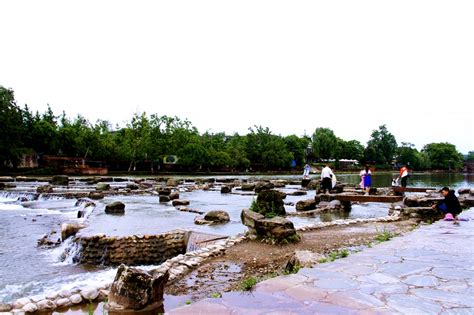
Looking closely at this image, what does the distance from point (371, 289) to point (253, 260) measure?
3.81 metres

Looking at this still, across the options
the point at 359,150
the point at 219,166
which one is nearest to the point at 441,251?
the point at 219,166

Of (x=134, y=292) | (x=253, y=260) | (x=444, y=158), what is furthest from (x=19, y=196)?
(x=444, y=158)

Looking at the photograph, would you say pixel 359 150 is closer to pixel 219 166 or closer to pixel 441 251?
pixel 219 166

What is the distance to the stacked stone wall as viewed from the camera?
11.0 meters

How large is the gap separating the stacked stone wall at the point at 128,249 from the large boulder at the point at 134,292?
5121mm

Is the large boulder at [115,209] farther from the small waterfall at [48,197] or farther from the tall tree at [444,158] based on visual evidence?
the tall tree at [444,158]

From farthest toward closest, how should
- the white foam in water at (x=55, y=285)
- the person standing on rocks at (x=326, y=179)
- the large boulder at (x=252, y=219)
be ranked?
the person standing on rocks at (x=326, y=179)
the large boulder at (x=252, y=219)
the white foam in water at (x=55, y=285)

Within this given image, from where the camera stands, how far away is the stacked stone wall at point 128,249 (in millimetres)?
11016

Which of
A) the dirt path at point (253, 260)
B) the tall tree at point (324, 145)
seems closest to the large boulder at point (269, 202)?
the dirt path at point (253, 260)

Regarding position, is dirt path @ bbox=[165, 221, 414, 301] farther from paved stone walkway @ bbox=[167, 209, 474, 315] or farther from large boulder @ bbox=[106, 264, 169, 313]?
paved stone walkway @ bbox=[167, 209, 474, 315]

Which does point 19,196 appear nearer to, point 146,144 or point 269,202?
point 269,202

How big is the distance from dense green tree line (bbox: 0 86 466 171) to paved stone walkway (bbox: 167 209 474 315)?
5312cm

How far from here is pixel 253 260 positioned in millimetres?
8570

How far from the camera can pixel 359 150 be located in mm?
112438
